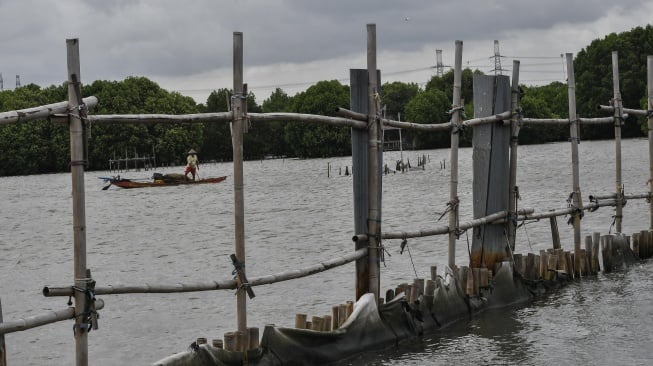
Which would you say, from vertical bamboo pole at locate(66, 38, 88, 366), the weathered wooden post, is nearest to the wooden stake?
vertical bamboo pole at locate(66, 38, 88, 366)

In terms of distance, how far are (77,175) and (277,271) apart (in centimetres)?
1612

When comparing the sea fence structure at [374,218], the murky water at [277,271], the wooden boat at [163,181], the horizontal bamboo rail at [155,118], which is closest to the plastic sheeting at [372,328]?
the sea fence structure at [374,218]

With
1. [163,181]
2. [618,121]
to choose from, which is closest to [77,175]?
[618,121]

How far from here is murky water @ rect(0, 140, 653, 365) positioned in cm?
942

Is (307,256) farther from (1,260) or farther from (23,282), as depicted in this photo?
(1,260)

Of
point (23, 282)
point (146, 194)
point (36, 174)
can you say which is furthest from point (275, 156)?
point (23, 282)

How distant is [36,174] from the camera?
10975cm

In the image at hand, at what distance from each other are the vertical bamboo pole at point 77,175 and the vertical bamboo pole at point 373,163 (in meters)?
3.19

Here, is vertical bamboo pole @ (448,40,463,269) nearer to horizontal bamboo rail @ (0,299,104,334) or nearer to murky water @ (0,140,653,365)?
murky water @ (0,140,653,365)

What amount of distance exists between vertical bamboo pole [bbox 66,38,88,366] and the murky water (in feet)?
9.52

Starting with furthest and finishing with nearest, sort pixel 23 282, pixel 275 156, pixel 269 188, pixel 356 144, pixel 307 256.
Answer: pixel 275 156 < pixel 269 188 < pixel 307 256 < pixel 23 282 < pixel 356 144

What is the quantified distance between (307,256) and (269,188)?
39.4 meters

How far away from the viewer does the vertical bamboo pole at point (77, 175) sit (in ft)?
20.7

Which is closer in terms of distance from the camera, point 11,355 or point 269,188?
point 11,355
